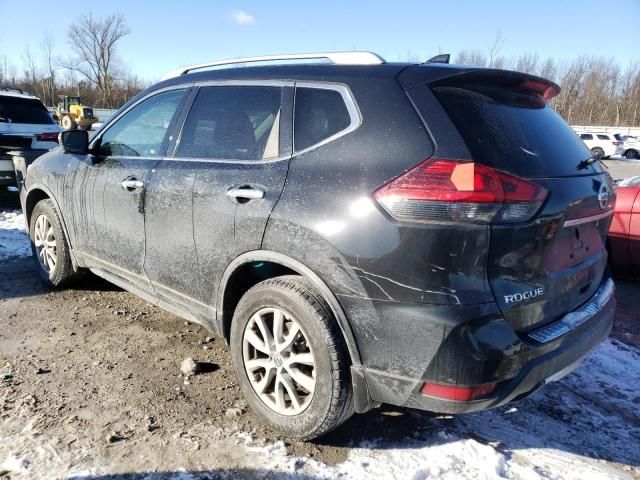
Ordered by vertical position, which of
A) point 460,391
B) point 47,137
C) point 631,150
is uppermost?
point 47,137

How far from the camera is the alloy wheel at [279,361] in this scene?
2.46 m

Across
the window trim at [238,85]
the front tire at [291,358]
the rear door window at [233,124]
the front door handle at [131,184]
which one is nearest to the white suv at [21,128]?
the front door handle at [131,184]

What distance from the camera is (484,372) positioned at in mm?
2021

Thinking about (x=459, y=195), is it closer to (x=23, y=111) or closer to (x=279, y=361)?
(x=279, y=361)

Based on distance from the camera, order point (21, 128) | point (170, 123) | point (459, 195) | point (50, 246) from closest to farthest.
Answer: point (459, 195)
point (170, 123)
point (50, 246)
point (21, 128)

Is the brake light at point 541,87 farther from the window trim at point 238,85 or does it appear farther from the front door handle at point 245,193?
the front door handle at point 245,193

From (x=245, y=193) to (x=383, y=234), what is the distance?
0.86m

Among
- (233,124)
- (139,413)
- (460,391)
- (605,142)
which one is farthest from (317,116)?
(605,142)

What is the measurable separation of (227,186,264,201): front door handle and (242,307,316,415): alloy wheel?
576 mm

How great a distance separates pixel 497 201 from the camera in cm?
196

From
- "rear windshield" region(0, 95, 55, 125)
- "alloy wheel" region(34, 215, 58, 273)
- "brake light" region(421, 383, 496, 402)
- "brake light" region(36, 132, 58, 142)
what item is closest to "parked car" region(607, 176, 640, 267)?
"brake light" region(421, 383, 496, 402)

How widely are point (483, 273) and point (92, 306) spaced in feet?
11.6

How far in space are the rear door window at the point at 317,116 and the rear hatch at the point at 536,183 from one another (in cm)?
45

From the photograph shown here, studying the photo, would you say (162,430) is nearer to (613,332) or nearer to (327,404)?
(327,404)
